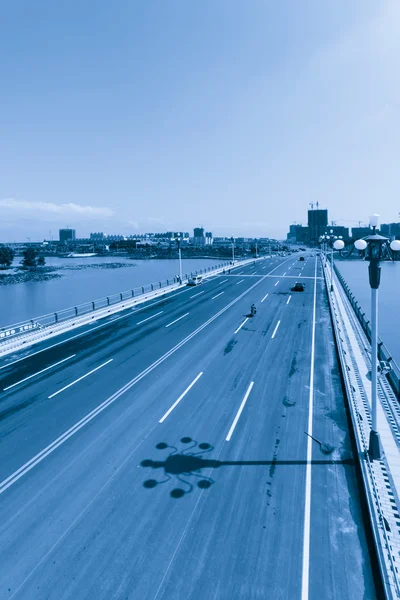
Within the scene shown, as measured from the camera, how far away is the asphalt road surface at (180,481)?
7.81 m

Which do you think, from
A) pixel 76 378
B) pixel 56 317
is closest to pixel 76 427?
pixel 76 378

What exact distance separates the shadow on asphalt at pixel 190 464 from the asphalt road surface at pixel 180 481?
0.16ft

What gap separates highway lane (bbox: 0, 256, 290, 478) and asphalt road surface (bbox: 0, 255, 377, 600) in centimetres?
11

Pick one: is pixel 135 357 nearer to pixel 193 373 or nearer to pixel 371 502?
pixel 193 373

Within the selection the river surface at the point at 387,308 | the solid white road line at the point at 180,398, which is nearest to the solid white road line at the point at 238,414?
the solid white road line at the point at 180,398

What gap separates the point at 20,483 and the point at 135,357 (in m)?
11.8

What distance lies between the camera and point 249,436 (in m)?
13.1

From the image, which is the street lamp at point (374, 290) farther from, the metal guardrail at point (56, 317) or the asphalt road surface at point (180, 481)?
the metal guardrail at point (56, 317)

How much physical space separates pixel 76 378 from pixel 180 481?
10792 millimetres

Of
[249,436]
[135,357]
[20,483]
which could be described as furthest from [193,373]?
[20,483]

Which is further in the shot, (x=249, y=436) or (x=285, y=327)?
(x=285, y=327)

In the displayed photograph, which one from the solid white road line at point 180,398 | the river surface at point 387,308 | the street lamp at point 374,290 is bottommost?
the river surface at point 387,308

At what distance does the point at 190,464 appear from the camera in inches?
454

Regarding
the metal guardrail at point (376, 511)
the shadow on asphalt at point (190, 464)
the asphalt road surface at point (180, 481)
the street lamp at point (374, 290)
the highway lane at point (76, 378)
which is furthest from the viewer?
the highway lane at point (76, 378)
